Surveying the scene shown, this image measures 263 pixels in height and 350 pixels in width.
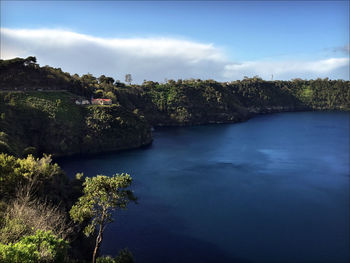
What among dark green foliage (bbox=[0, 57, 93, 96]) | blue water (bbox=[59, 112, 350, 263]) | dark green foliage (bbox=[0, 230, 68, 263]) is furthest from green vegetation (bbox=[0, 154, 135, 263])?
dark green foliage (bbox=[0, 57, 93, 96])

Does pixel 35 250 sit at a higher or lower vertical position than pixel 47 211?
higher

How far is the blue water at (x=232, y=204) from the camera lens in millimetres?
41406

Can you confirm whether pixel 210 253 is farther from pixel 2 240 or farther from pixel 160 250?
pixel 2 240

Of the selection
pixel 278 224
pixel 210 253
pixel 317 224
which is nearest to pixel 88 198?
pixel 210 253

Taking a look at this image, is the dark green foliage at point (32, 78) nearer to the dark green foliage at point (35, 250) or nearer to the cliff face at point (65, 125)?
the cliff face at point (65, 125)

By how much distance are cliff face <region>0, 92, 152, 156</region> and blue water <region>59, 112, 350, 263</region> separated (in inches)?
333

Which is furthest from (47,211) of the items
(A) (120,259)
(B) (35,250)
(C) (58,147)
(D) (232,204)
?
A: (C) (58,147)

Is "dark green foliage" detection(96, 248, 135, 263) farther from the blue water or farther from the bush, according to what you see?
the blue water

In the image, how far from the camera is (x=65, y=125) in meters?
101

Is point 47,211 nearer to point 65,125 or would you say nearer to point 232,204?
point 232,204

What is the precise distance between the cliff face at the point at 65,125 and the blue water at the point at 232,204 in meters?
8.45

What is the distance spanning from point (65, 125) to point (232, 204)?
7302 cm

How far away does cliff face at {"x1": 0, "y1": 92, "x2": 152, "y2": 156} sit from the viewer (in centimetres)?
9256

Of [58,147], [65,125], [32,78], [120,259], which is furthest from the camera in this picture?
[32,78]
